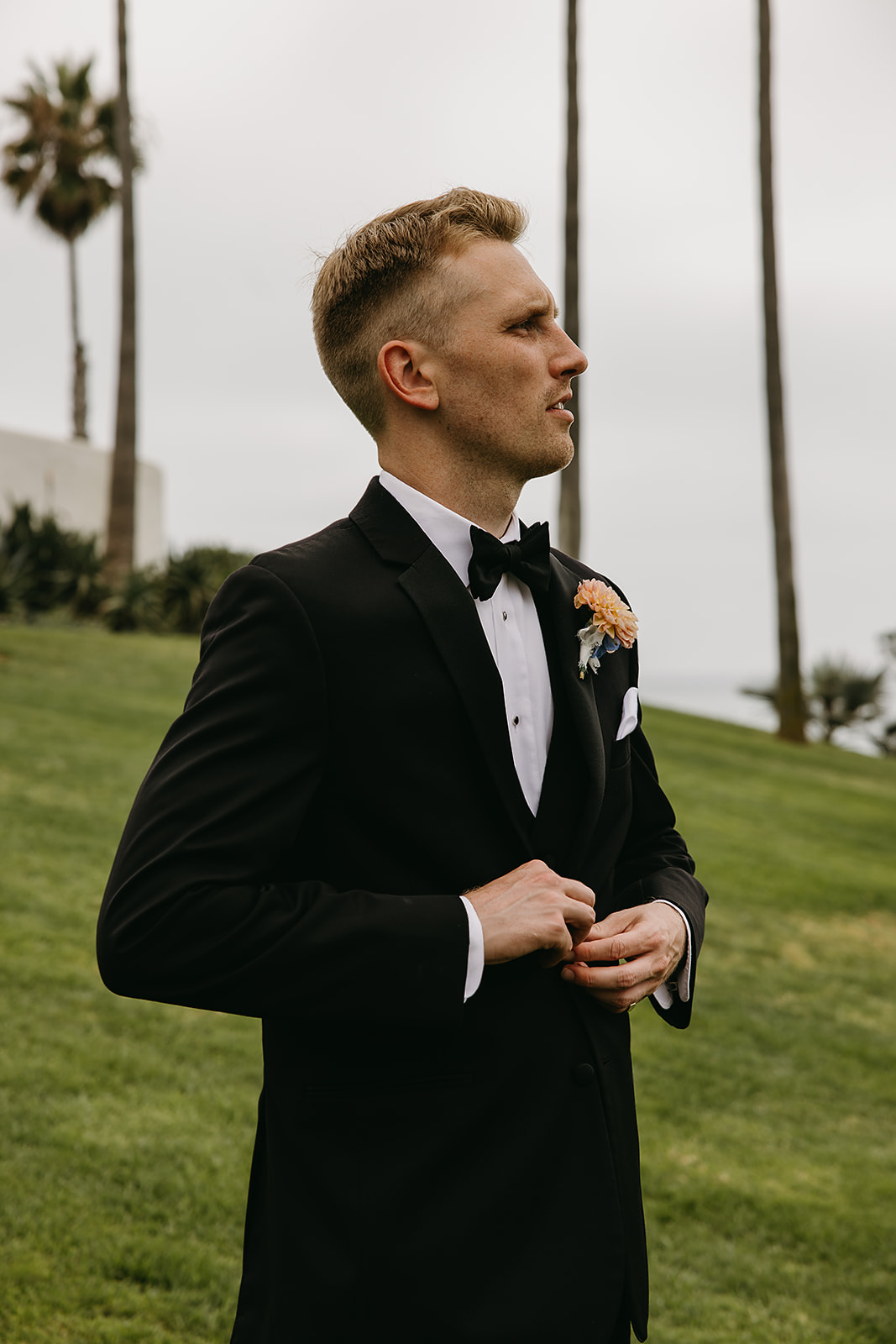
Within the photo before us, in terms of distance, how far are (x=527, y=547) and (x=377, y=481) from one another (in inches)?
11.1

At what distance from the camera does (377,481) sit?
78.3 inches

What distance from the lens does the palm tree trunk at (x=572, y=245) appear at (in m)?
16.4

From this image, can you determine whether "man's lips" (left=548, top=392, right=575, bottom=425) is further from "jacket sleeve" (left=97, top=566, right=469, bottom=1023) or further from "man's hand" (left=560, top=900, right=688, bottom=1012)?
"man's hand" (left=560, top=900, right=688, bottom=1012)

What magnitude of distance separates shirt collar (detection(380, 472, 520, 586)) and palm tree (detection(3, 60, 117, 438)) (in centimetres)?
3197

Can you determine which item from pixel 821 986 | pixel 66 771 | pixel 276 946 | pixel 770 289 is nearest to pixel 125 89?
pixel 770 289

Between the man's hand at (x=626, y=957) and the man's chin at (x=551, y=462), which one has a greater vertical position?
the man's chin at (x=551, y=462)

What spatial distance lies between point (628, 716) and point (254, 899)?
0.82 metres

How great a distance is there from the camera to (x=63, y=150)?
1187 inches

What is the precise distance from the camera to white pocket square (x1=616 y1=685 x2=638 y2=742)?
81.2 inches

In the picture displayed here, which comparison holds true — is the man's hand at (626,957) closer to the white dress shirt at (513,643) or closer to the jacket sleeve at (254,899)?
the white dress shirt at (513,643)

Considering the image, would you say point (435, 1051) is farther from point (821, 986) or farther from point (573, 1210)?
point (821, 986)

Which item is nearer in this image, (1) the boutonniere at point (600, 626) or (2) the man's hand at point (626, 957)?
(2) the man's hand at point (626, 957)

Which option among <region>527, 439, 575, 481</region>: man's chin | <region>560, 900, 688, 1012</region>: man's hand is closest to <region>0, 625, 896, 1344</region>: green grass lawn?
<region>560, 900, 688, 1012</region>: man's hand

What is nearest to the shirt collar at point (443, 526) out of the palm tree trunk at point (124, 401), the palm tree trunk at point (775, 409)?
the palm tree trunk at point (775, 409)
